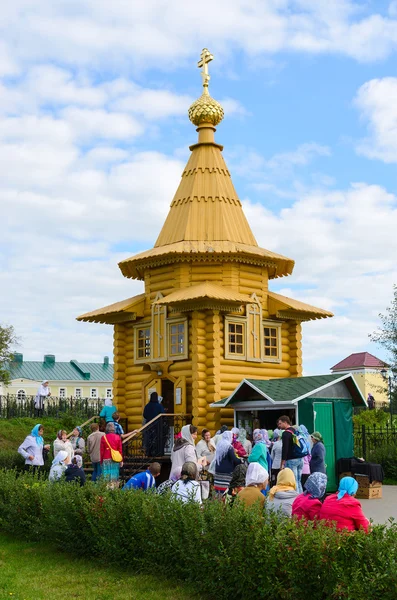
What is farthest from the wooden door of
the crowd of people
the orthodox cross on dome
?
the orthodox cross on dome

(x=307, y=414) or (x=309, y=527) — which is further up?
(x=307, y=414)

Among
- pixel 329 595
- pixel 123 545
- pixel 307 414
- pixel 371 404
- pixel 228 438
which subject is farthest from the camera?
pixel 371 404

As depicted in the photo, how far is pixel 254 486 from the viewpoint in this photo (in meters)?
9.64

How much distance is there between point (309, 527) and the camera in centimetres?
744

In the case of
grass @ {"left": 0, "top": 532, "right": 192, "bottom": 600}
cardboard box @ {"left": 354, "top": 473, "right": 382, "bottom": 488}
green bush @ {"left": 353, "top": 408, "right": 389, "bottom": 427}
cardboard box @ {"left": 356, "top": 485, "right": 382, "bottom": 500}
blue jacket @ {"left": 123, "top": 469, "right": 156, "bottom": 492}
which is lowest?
grass @ {"left": 0, "top": 532, "right": 192, "bottom": 600}

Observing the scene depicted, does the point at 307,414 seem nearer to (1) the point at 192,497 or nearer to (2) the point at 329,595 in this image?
(1) the point at 192,497

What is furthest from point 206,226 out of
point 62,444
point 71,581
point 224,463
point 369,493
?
point 71,581

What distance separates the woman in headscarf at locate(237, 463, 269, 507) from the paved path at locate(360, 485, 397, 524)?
13.7 ft

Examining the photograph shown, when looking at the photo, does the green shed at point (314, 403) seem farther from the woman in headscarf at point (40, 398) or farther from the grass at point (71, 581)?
the woman in headscarf at point (40, 398)

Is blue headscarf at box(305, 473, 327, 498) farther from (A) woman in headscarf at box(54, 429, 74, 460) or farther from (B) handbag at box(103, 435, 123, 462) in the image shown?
(A) woman in headscarf at box(54, 429, 74, 460)

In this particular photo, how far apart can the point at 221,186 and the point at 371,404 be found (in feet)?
55.9

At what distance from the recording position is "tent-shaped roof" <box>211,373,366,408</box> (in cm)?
1758

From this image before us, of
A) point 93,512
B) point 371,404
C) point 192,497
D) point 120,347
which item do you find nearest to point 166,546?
point 192,497

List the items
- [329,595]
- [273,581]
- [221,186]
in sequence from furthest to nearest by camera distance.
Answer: [221,186] < [273,581] < [329,595]
